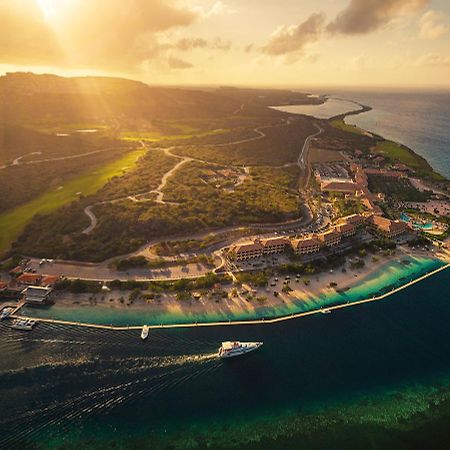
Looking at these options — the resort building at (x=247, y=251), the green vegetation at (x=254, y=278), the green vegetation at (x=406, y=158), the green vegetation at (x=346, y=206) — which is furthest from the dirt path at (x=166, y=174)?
the green vegetation at (x=346, y=206)

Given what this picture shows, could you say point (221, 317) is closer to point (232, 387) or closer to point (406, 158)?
point (232, 387)

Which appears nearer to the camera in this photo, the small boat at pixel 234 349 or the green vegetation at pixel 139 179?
the small boat at pixel 234 349

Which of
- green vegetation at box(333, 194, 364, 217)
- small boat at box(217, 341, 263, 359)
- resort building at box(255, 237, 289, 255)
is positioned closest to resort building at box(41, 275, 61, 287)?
small boat at box(217, 341, 263, 359)

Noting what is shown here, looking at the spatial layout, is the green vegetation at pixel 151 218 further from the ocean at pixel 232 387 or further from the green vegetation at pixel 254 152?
the green vegetation at pixel 254 152

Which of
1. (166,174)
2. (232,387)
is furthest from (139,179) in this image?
(232,387)

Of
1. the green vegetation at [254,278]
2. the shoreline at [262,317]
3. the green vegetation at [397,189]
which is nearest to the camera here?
the shoreline at [262,317]
